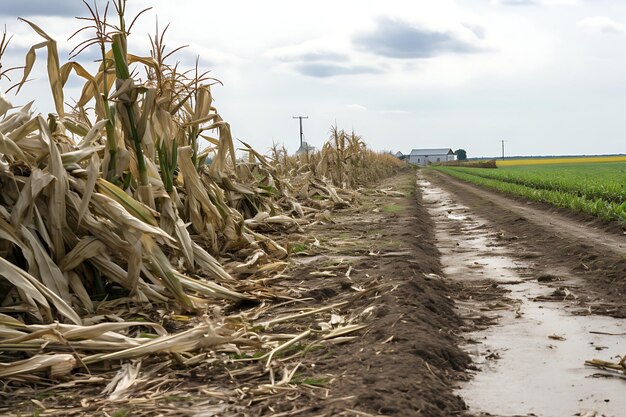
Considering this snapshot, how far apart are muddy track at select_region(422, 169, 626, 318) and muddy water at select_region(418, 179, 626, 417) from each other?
0.36 m

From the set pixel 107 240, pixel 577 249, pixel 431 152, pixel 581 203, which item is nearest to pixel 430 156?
pixel 431 152

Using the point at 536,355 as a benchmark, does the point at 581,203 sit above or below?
above

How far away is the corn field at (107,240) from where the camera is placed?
430cm

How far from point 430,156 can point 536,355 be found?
159m

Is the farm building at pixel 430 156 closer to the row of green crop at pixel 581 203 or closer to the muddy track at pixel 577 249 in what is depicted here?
the row of green crop at pixel 581 203

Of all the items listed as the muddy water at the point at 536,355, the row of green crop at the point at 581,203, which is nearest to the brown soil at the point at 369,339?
the muddy water at the point at 536,355

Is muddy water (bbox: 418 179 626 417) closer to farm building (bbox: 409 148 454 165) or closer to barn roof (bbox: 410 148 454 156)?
farm building (bbox: 409 148 454 165)

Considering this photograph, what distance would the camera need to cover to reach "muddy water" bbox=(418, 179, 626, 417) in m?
4.03

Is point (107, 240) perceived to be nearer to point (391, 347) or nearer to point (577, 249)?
point (391, 347)

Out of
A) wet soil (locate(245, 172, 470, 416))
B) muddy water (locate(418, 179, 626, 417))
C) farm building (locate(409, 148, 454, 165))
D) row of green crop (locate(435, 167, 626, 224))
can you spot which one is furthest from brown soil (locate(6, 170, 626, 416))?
farm building (locate(409, 148, 454, 165))

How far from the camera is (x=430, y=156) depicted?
162 metres

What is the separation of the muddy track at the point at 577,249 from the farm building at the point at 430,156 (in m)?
145

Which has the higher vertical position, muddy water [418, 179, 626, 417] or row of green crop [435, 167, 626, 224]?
row of green crop [435, 167, 626, 224]

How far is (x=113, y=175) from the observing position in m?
6.31
